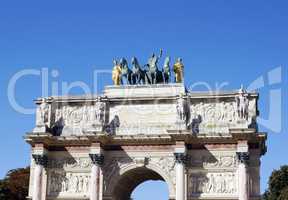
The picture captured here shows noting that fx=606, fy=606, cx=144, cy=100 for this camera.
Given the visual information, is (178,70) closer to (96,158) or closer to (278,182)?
(96,158)

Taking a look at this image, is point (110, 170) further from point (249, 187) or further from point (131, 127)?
point (249, 187)

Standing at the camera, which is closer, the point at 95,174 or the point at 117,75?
the point at 95,174

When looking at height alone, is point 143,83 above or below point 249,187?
above

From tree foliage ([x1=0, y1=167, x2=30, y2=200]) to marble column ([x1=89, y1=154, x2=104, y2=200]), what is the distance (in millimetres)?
12550

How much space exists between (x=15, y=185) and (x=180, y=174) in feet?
65.6

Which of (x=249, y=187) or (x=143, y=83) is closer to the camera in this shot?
(x=249, y=187)

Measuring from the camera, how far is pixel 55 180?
1379 inches

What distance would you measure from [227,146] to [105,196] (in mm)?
7351

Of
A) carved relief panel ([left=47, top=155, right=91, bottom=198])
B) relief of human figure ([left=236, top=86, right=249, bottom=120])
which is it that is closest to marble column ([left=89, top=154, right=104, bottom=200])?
carved relief panel ([left=47, top=155, right=91, bottom=198])

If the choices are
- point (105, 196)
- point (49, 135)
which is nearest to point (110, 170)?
point (105, 196)

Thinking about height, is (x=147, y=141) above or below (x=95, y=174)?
above

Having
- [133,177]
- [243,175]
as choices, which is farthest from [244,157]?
[133,177]

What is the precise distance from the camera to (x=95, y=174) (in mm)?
33938

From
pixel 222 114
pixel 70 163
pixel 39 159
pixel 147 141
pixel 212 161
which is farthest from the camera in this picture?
pixel 70 163
